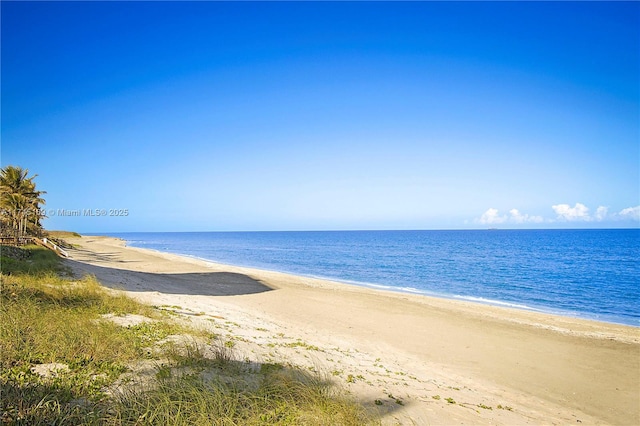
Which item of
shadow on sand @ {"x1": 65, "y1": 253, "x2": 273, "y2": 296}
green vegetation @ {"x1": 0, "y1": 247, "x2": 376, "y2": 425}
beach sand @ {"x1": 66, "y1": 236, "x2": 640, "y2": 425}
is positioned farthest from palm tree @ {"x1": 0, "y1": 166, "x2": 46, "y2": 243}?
green vegetation @ {"x1": 0, "y1": 247, "x2": 376, "y2": 425}

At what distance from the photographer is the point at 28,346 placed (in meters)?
5.94

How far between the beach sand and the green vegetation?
126 centimetres

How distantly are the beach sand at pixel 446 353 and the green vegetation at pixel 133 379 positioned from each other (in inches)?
49.6

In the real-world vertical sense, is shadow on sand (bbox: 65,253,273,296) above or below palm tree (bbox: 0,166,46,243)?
below

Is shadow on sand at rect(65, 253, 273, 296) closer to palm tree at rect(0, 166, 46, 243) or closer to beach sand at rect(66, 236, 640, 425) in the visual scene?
beach sand at rect(66, 236, 640, 425)

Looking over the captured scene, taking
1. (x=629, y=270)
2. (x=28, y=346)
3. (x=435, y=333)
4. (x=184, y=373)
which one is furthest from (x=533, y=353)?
(x=629, y=270)

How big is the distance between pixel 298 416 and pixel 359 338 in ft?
30.1

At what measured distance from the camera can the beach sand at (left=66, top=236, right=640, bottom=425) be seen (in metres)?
7.30

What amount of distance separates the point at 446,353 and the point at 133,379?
10.6m

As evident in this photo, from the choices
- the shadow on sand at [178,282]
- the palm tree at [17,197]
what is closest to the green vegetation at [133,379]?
the shadow on sand at [178,282]

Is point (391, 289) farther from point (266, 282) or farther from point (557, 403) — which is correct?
point (557, 403)

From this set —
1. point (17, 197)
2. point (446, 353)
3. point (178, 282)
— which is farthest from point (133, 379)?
point (17, 197)

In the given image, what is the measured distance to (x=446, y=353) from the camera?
40.2ft

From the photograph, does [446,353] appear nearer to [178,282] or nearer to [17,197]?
[178,282]
